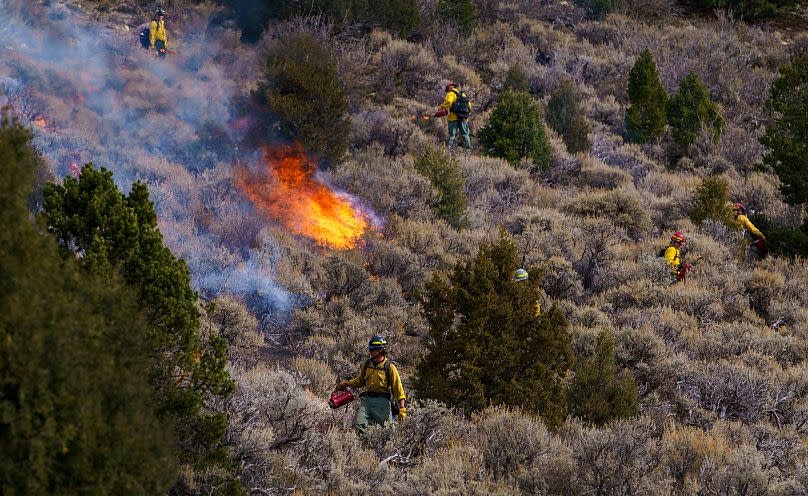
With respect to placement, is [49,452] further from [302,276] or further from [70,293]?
[302,276]

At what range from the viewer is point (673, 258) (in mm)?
15461

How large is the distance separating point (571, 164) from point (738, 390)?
1115cm

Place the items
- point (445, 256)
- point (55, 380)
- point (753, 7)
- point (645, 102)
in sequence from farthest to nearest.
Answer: point (753, 7), point (645, 102), point (445, 256), point (55, 380)

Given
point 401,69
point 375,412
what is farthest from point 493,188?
point 375,412

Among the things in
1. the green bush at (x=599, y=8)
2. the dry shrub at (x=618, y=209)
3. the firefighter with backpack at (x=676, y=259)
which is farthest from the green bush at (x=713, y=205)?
the green bush at (x=599, y=8)

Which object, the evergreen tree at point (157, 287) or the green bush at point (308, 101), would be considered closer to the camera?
the evergreen tree at point (157, 287)

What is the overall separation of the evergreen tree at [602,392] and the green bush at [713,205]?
27.6 ft

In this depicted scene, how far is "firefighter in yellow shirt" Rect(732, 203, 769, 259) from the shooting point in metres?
17.2

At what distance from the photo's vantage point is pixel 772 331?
13.3m

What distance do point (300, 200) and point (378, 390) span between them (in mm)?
7422

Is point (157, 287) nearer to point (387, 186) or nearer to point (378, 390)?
A: point (378, 390)

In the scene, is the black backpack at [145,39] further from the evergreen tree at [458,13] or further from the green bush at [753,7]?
the green bush at [753,7]

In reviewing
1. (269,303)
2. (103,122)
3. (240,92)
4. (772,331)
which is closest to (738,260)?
(772,331)

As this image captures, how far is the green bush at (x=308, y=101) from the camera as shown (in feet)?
55.2
